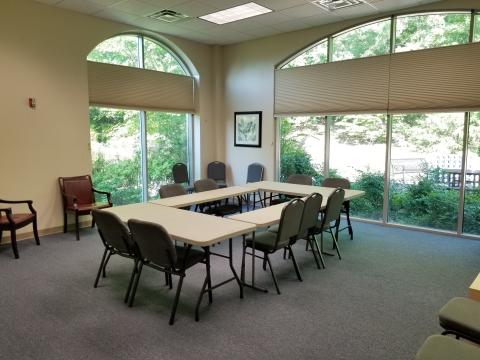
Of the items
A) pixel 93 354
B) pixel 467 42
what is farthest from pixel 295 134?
pixel 93 354

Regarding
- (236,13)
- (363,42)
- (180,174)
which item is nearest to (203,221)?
(236,13)

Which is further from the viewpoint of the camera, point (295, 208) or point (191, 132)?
point (191, 132)

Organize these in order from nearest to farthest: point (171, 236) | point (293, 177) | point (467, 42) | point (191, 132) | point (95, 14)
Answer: point (171, 236)
point (467, 42)
point (95, 14)
point (293, 177)
point (191, 132)

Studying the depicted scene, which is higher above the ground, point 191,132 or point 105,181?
point 191,132

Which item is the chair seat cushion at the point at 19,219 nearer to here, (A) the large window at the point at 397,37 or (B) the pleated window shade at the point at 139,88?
(B) the pleated window shade at the point at 139,88

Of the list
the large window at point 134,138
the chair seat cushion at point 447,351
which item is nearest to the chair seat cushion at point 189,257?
the chair seat cushion at point 447,351

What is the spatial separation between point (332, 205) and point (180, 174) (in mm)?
3667

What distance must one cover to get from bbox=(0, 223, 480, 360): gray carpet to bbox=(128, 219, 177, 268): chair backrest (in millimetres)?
507

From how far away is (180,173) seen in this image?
7016 millimetres

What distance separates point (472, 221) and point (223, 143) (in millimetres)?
4676

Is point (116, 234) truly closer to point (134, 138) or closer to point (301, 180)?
point (301, 180)

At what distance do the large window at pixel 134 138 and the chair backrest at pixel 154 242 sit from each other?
3515mm

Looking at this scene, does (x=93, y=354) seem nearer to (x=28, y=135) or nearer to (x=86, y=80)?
(x=28, y=135)

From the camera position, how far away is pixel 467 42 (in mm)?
4898
